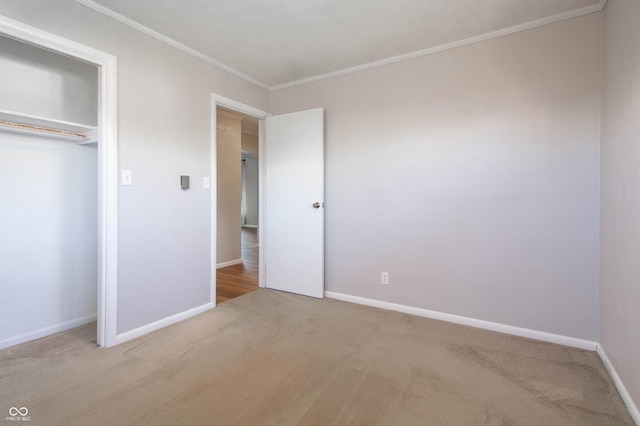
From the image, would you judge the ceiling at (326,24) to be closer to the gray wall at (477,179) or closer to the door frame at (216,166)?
the gray wall at (477,179)

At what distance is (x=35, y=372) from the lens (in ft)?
6.26

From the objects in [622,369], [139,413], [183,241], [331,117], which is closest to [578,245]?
[622,369]

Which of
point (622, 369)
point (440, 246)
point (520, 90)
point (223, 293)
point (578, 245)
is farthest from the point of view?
point (223, 293)

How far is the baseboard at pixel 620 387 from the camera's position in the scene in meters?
1.52

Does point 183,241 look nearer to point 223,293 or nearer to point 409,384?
point 223,293

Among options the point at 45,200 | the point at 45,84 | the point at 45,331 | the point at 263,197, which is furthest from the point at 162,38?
the point at 45,331

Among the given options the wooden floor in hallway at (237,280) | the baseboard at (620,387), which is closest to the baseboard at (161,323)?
the wooden floor in hallway at (237,280)

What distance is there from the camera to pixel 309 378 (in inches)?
73.9

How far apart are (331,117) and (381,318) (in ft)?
7.04

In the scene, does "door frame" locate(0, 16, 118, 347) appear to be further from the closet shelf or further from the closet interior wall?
the closet interior wall

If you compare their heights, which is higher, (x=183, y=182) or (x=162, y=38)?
(x=162, y=38)

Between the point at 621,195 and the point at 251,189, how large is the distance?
34.9ft

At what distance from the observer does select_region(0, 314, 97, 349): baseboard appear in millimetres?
2232

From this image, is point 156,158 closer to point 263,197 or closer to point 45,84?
point 45,84
